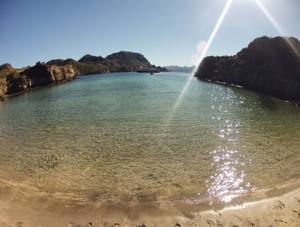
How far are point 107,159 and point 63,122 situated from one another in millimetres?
14789

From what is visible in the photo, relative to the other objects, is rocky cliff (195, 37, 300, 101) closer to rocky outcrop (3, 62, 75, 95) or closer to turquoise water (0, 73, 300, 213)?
turquoise water (0, 73, 300, 213)

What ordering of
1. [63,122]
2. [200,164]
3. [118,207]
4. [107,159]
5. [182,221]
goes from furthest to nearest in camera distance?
1. [63,122]
2. [107,159]
3. [200,164]
4. [118,207]
5. [182,221]

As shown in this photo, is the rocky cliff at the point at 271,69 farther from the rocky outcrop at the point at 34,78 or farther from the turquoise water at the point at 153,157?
the rocky outcrop at the point at 34,78

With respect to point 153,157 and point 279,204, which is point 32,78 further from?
point 279,204

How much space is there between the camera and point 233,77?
92.2 m

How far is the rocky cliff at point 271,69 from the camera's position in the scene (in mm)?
58562

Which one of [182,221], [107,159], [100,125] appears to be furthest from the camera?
[100,125]

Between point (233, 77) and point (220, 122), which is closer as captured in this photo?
point (220, 122)

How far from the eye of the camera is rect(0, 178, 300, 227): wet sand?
38.2ft

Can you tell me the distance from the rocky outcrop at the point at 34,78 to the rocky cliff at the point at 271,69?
249 feet

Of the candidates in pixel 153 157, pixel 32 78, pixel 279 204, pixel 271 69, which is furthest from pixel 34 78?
pixel 279 204

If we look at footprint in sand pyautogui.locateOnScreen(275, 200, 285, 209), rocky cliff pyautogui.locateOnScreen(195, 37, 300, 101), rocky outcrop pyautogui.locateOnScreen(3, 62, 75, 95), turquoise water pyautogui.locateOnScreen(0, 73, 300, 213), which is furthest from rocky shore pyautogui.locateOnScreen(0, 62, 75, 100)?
rocky cliff pyautogui.locateOnScreen(195, 37, 300, 101)

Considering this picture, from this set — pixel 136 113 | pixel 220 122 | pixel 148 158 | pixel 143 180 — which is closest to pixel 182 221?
pixel 143 180

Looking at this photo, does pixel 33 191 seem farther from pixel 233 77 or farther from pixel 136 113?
pixel 233 77
